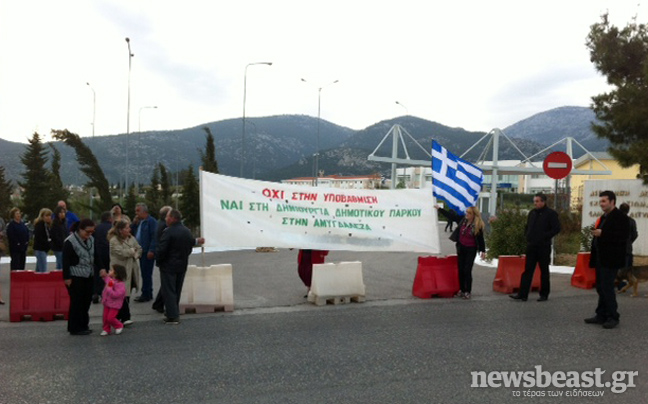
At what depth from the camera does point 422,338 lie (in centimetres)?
779

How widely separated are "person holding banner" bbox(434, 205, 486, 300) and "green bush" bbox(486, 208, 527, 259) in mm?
5642

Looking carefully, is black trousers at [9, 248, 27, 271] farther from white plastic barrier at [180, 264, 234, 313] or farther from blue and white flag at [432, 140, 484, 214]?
blue and white flag at [432, 140, 484, 214]

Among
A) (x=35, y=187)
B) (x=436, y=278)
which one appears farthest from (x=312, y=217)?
(x=35, y=187)

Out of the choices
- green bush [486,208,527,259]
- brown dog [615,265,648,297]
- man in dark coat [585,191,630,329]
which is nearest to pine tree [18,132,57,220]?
green bush [486,208,527,259]

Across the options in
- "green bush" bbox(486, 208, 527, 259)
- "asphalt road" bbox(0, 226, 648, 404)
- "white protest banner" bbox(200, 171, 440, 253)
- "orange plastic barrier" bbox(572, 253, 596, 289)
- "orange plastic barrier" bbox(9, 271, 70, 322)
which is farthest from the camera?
"green bush" bbox(486, 208, 527, 259)

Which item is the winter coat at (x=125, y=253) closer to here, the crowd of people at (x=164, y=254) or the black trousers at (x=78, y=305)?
the crowd of people at (x=164, y=254)

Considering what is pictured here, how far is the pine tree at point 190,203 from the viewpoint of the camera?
100 ft

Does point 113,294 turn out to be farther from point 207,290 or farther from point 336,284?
point 336,284

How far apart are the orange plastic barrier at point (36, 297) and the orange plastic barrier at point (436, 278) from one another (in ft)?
20.4

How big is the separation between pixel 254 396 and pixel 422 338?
308cm

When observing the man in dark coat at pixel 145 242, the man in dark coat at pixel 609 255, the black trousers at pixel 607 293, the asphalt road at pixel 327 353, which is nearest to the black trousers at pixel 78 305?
the asphalt road at pixel 327 353

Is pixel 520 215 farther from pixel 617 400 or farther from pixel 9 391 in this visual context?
pixel 9 391

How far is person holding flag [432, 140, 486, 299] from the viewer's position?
36.2ft

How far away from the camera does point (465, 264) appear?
11109 mm
